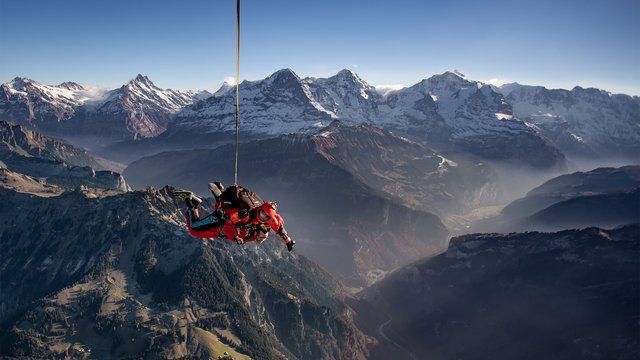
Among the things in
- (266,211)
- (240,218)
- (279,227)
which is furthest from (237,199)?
(279,227)

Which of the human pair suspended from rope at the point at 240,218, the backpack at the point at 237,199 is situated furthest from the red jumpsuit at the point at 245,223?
the backpack at the point at 237,199

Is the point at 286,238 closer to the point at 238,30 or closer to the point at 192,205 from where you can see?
the point at 192,205

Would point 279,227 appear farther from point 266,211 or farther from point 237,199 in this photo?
point 237,199

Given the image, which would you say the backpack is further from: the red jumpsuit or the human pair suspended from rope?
the red jumpsuit

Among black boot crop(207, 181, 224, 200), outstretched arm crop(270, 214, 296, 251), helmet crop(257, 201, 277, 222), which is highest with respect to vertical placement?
black boot crop(207, 181, 224, 200)

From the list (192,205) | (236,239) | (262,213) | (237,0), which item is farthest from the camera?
(192,205)

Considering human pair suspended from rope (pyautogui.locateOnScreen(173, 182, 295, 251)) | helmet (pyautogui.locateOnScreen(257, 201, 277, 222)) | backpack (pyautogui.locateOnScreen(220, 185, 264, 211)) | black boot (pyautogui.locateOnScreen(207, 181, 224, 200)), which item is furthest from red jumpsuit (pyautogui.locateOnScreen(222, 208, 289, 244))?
black boot (pyautogui.locateOnScreen(207, 181, 224, 200))

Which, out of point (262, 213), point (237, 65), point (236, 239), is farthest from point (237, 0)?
point (236, 239)
